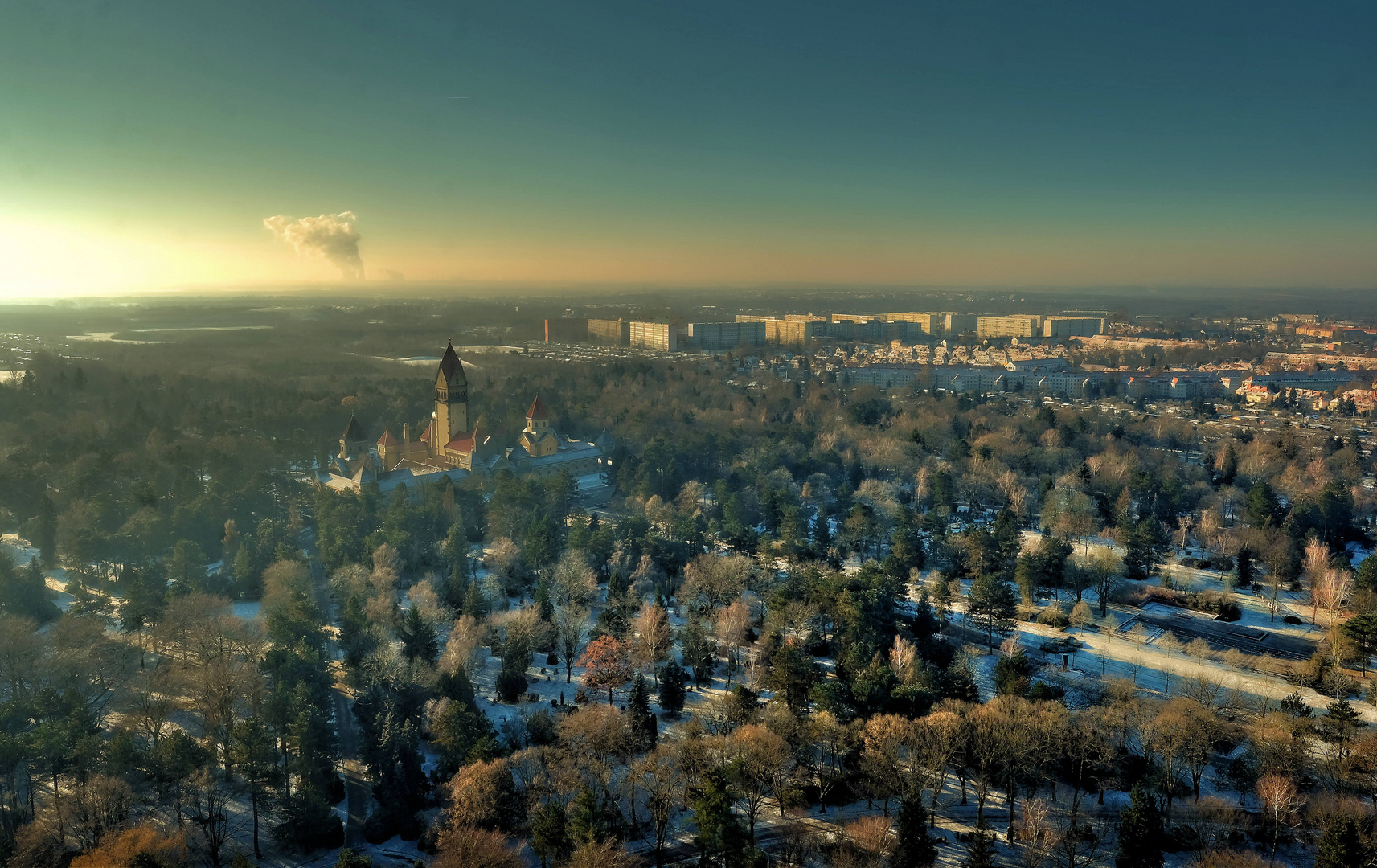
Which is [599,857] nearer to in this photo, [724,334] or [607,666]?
[607,666]

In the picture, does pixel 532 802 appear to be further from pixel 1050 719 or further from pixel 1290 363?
pixel 1290 363

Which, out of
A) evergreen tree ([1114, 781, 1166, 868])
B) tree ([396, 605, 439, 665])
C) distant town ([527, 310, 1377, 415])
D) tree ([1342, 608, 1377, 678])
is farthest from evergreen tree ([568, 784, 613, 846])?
distant town ([527, 310, 1377, 415])

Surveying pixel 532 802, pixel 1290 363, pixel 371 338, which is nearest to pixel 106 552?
pixel 532 802

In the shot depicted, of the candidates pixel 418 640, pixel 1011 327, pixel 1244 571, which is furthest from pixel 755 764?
pixel 1011 327

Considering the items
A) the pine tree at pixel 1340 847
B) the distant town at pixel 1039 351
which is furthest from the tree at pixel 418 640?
the distant town at pixel 1039 351

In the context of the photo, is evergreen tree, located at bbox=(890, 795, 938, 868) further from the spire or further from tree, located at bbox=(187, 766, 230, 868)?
the spire

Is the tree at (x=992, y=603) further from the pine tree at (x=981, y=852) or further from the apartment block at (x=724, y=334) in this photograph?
the apartment block at (x=724, y=334)
